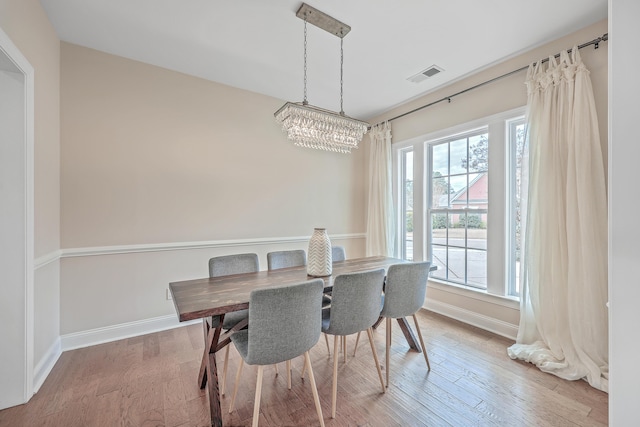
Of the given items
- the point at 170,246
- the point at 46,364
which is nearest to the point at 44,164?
the point at 170,246

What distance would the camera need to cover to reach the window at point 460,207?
9.77ft

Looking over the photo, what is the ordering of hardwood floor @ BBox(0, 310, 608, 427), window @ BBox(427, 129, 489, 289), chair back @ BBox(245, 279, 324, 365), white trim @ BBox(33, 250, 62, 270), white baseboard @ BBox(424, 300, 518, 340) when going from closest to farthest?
chair back @ BBox(245, 279, 324, 365) < hardwood floor @ BBox(0, 310, 608, 427) < white trim @ BBox(33, 250, 62, 270) < white baseboard @ BBox(424, 300, 518, 340) < window @ BBox(427, 129, 489, 289)

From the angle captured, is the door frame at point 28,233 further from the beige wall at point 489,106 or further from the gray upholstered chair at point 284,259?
the beige wall at point 489,106

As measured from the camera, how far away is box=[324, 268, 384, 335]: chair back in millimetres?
1669

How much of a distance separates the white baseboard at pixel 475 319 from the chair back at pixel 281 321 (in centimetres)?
228

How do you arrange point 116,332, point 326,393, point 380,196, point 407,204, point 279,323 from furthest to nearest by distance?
point 380,196, point 407,204, point 116,332, point 326,393, point 279,323

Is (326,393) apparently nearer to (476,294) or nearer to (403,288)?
(403,288)

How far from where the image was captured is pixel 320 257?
213 cm

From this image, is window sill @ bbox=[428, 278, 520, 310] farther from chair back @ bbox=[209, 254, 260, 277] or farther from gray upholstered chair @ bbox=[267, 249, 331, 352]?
chair back @ bbox=[209, 254, 260, 277]

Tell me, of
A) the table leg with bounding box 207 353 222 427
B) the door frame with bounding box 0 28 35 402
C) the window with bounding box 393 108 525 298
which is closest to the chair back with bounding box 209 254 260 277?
the table leg with bounding box 207 353 222 427

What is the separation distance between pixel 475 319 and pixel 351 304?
2.03m

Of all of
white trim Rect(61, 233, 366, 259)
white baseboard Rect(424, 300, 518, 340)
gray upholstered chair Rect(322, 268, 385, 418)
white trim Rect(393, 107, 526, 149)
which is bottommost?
white baseboard Rect(424, 300, 518, 340)

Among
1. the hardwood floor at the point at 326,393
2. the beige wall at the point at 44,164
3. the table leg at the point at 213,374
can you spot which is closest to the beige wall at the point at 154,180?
the beige wall at the point at 44,164

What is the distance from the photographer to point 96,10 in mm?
2031
